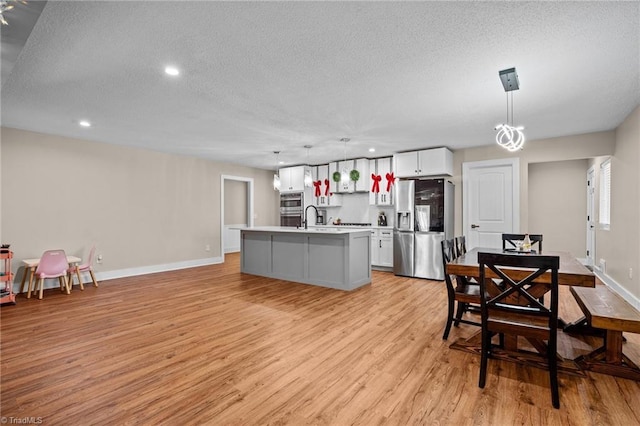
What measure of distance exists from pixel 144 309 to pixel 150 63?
299 centimetres

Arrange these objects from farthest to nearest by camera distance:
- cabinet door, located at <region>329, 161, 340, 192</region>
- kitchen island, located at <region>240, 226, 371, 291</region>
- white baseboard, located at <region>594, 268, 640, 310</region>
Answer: cabinet door, located at <region>329, 161, 340, 192</region> → kitchen island, located at <region>240, 226, 371, 291</region> → white baseboard, located at <region>594, 268, 640, 310</region>

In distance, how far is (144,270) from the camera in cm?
627

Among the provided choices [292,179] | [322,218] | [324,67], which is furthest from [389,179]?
[324,67]

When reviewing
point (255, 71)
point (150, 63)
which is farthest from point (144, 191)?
point (255, 71)

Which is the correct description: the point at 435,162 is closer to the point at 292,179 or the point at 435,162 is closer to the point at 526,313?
the point at 292,179

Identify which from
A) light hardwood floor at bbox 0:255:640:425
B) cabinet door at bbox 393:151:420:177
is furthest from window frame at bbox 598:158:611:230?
cabinet door at bbox 393:151:420:177

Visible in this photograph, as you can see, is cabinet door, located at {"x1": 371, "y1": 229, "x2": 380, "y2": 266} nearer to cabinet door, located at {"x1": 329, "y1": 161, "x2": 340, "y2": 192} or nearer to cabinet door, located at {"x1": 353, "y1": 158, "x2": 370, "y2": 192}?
cabinet door, located at {"x1": 353, "y1": 158, "x2": 370, "y2": 192}

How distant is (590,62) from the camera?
8.58 ft

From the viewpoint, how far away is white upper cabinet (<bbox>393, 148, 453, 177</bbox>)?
5.87m

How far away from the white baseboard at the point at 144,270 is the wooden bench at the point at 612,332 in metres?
6.85

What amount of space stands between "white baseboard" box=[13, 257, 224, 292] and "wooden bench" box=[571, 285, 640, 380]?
6848 mm

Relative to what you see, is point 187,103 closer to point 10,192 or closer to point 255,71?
point 255,71

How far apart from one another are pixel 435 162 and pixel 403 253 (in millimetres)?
1879

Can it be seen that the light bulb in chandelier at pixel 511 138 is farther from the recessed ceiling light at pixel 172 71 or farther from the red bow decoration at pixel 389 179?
the red bow decoration at pixel 389 179
